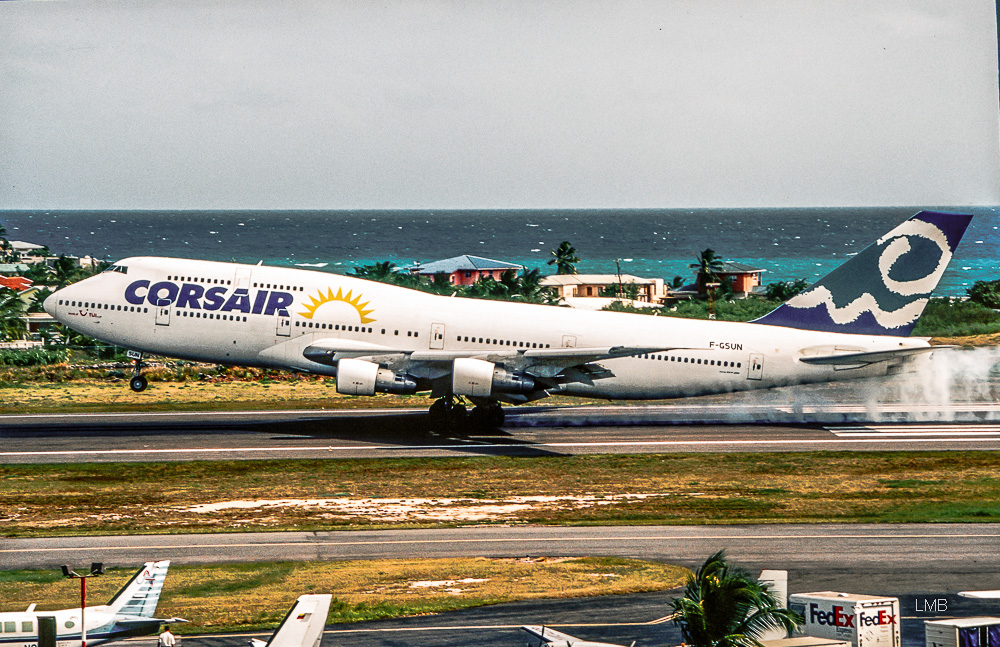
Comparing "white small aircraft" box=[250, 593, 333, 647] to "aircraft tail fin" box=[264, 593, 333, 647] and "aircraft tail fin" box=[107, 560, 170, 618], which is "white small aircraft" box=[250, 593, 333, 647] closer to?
"aircraft tail fin" box=[264, 593, 333, 647]

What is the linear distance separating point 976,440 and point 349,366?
2713cm

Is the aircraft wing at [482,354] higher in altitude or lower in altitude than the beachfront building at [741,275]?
lower

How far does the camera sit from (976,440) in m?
45.2

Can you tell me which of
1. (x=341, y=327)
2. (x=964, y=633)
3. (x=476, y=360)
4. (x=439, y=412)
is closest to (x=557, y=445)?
(x=476, y=360)

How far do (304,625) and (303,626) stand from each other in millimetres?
34

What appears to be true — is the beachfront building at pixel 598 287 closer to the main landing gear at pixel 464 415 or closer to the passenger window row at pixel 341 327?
the main landing gear at pixel 464 415

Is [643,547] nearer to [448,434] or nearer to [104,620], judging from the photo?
[104,620]

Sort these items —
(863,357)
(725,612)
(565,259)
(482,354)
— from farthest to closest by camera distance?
(565,259) < (863,357) < (482,354) < (725,612)

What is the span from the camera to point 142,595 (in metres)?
21.0

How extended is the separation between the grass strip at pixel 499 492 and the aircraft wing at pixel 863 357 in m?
4.86

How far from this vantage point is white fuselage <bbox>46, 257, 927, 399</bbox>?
1796 inches

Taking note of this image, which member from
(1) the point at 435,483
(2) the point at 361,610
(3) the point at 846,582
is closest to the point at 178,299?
(1) the point at 435,483

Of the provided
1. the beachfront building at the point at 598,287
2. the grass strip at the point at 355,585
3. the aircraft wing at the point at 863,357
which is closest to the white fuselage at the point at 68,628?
the grass strip at the point at 355,585

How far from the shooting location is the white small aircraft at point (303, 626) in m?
17.7
